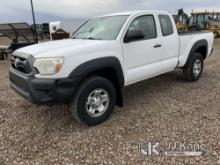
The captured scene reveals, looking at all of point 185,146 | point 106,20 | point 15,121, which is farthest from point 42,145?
point 106,20

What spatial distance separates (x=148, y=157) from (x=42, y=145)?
152 centimetres

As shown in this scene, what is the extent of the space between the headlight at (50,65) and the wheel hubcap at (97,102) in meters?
0.73

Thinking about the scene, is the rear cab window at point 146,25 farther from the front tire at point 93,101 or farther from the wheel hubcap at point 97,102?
the wheel hubcap at point 97,102

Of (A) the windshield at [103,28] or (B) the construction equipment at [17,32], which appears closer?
(A) the windshield at [103,28]

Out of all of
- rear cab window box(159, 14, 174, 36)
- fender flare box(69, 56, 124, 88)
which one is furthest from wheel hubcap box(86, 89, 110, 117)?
rear cab window box(159, 14, 174, 36)

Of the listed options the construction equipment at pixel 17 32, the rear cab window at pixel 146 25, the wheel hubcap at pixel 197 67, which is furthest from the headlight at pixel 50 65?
the construction equipment at pixel 17 32

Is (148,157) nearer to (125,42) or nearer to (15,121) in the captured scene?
(125,42)

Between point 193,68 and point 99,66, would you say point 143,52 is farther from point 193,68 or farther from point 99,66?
point 193,68

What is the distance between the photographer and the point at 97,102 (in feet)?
12.2

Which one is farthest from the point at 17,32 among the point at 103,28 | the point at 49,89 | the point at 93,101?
the point at 49,89

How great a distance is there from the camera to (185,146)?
10.2ft

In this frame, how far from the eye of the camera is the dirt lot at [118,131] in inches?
115

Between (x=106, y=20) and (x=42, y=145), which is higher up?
(x=106, y=20)

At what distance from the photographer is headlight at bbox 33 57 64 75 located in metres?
3.14
